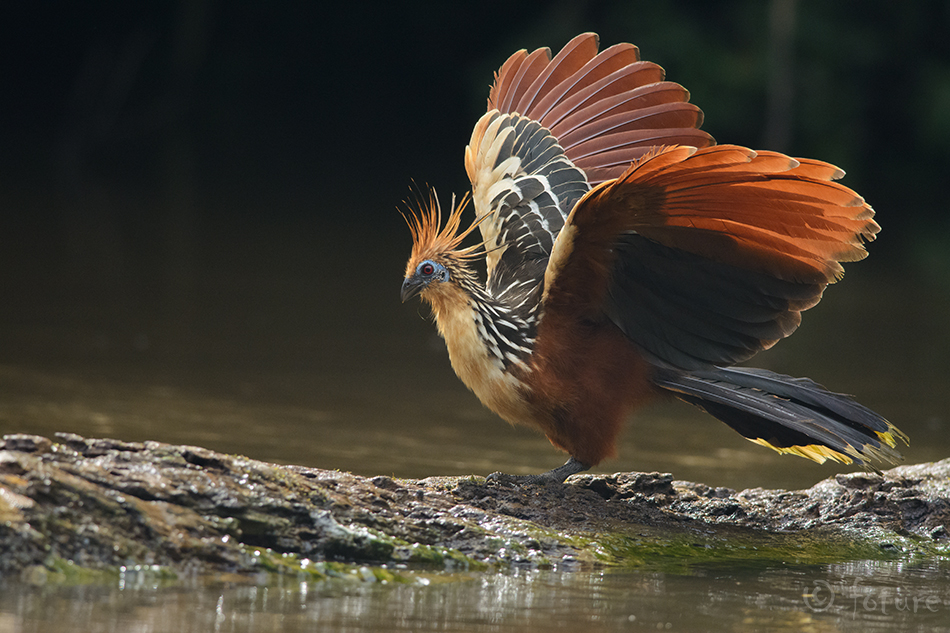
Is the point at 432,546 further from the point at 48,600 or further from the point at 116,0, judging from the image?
the point at 116,0

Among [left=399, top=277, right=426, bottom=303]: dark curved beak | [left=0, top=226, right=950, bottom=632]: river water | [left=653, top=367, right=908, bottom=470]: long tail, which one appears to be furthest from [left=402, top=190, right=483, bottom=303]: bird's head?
[left=0, top=226, right=950, bottom=632]: river water

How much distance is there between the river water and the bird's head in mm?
1021

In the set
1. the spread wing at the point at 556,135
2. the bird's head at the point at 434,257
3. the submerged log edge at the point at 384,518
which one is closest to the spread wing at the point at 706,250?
the bird's head at the point at 434,257

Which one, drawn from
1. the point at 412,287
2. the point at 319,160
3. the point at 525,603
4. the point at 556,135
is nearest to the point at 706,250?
the point at 412,287

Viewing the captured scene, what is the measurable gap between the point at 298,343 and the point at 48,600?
464 centimetres

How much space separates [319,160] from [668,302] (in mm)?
15175

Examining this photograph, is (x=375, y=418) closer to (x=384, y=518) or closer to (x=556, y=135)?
(x=556, y=135)

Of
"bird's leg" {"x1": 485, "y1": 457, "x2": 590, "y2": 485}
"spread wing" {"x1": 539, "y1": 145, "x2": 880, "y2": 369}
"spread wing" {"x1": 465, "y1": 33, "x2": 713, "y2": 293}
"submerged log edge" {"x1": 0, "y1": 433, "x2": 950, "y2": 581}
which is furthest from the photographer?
"spread wing" {"x1": 465, "y1": 33, "x2": 713, "y2": 293}

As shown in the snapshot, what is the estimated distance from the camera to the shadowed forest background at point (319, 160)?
22.3 feet

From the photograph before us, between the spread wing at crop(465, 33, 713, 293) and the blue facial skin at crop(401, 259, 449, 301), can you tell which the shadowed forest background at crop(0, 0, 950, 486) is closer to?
the blue facial skin at crop(401, 259, 449, 301)

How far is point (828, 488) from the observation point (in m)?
3.73

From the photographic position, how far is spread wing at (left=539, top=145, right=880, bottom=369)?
2.97 meters

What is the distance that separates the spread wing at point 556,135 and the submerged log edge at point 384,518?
99 centimetres

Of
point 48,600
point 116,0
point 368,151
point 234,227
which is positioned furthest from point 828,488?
point 116,0
